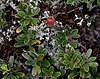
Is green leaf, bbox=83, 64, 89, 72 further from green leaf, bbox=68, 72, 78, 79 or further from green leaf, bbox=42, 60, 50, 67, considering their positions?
green leaf, bbox=42, 60, 50, 67

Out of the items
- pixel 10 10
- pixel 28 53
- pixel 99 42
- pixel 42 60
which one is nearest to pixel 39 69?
pixel 42 60

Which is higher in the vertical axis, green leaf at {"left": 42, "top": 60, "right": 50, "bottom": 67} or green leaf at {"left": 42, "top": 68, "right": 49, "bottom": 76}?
green leaf at {"left": 42, "top": 60, "right": 50, "bottom": 67}

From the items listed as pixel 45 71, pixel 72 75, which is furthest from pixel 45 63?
pixel 72 75

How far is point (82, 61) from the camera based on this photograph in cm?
233

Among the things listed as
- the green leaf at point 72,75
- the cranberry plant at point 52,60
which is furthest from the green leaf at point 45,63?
the green leaf at point 72,75

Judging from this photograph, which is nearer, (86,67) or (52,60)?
(86,67)

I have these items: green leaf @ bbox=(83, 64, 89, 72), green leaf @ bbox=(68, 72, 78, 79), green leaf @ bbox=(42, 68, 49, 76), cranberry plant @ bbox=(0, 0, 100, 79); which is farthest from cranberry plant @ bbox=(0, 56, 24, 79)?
green leaf @ bbox=(83, 64, 89, 72)

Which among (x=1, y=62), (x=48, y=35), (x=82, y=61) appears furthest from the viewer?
(x=48, y=35)

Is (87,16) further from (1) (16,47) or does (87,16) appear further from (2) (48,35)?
(1) (16,47)

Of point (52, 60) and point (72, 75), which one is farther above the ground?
point (52, 60)

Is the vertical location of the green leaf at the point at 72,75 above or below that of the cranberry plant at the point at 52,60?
below

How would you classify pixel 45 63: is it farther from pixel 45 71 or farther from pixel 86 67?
pixel 86 67

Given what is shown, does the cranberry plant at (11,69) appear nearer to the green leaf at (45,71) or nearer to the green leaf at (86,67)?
the green leaf at (45,71)

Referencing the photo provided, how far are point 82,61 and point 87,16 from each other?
1.86 ft
